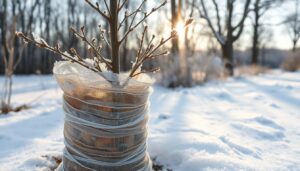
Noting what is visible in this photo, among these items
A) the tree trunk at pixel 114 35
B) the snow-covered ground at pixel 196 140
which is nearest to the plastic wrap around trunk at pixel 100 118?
the tree trunk at pixel 114 35

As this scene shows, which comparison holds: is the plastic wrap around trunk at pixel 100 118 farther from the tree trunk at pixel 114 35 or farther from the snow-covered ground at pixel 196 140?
the snow-covered ground at pixel 196 140

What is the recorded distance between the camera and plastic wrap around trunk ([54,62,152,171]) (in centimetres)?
132

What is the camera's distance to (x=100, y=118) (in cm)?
133

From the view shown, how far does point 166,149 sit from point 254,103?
2939 mm

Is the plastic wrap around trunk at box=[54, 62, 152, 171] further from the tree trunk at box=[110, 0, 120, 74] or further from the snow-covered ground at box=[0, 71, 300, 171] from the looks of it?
the snow-covered ground at box=[0, 71, 300, 171]

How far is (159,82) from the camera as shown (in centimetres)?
755

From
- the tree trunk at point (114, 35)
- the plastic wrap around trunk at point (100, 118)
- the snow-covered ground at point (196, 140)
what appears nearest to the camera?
the plastic wrap around trunk at point (100, 118)

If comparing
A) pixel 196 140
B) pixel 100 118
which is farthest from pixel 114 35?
pixel 196 140

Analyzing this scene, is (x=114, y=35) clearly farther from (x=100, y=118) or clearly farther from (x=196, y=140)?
(x=196, y=140)

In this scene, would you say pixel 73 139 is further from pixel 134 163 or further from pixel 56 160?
pixel 56 160

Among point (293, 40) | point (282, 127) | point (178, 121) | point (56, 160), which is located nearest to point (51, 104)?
point (178, 121)

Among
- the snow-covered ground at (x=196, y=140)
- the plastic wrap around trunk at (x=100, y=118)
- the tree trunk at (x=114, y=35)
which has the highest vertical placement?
the tree trunk at (x=114, y=35)

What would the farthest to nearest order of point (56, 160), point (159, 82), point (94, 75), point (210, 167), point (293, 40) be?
1. point (293, 40)
2. point (159, 82)
3. point (56, 160)
4. point (210, 167)
5. point (94, 75)

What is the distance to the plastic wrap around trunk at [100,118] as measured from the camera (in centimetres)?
132
